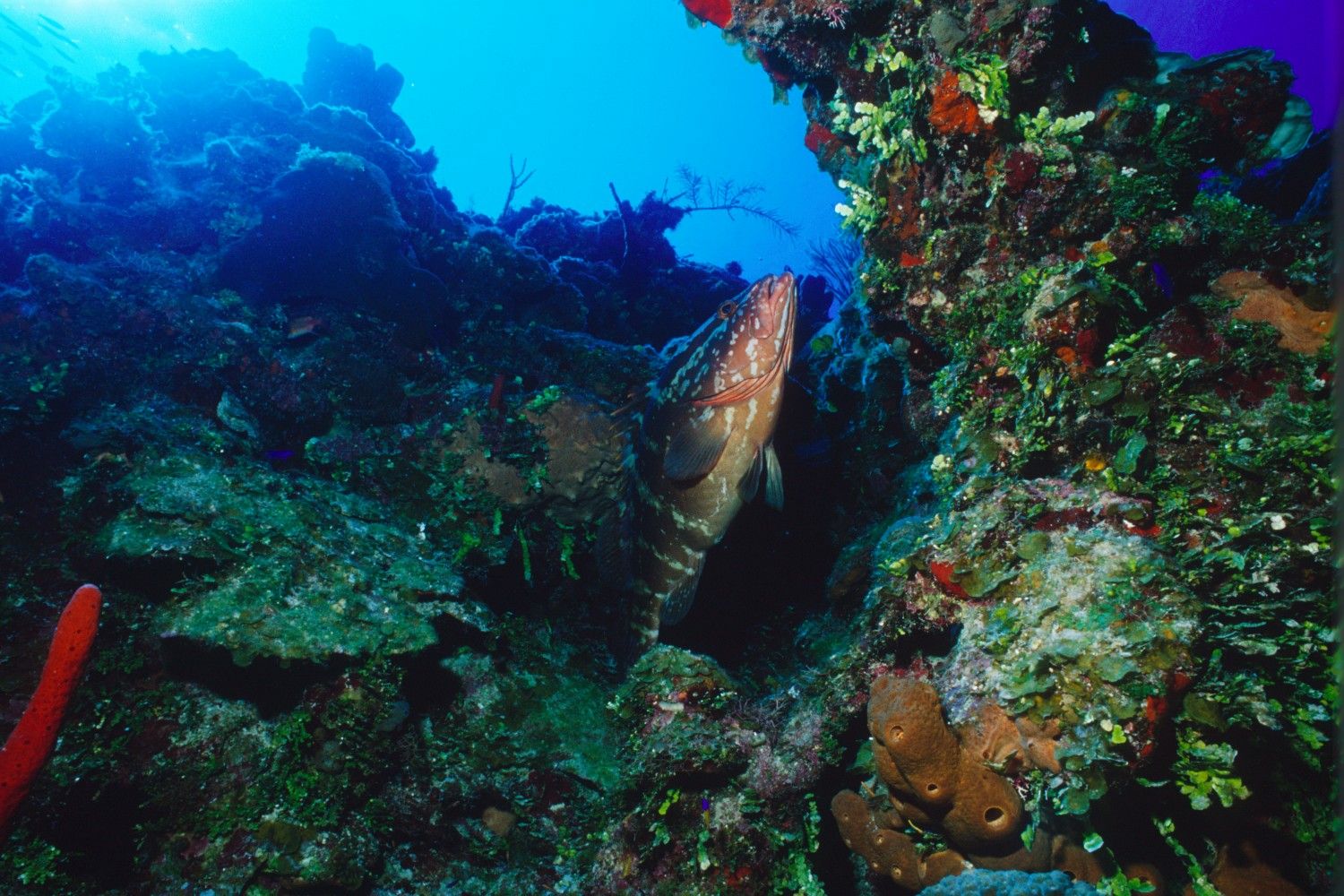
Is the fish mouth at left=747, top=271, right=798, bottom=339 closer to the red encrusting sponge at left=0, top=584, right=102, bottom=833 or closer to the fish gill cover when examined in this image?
the fish gill cover

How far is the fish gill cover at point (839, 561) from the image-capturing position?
80.7 inches

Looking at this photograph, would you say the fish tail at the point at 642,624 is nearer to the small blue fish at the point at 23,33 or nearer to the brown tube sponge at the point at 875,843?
the brown tube sponge at the point at 875,843

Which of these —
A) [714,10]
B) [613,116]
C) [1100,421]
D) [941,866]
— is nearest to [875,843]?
[941,866]

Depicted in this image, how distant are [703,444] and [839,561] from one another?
4.30 ft

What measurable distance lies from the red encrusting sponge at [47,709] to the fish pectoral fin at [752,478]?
125 inches

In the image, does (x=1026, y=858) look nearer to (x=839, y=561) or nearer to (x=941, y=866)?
(x=941, y=866)

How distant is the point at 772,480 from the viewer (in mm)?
3709

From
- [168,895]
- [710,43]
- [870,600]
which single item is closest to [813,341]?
[870,600]

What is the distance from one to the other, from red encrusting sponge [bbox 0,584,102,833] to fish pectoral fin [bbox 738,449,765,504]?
318 centimetres

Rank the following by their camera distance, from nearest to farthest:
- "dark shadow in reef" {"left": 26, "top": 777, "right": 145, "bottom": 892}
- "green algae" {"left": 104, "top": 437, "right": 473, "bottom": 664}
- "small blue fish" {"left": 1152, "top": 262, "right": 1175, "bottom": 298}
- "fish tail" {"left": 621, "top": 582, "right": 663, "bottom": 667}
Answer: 1. "dark shadow in reef" {"left": 26, "top": 777, "right": 145, "bottom": 892}
2. "small blue fish" {"left": 1152, "top": 262, "right": 1175, "bottom": 298}
3. "green algae" {"left": 104, "top": 437, "right": 473, "bottom": 664}
4. "fish tail" {"left": 621, "top": 582, "right": 663, "bottom": 667}

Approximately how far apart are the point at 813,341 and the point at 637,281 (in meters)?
4.10

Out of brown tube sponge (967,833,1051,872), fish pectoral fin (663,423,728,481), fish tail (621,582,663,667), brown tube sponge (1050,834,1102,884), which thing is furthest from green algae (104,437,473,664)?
brown tube sponge (1050,834,1102,884)

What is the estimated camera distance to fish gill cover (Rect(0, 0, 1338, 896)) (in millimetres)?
2051

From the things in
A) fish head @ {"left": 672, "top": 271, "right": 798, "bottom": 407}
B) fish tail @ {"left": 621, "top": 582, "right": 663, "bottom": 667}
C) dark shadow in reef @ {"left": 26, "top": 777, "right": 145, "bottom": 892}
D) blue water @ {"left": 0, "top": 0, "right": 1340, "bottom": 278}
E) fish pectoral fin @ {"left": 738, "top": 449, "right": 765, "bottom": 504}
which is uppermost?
blue water @ {"left": 0, "top": 0, "right": 1340, "bottom": 278}
